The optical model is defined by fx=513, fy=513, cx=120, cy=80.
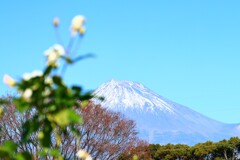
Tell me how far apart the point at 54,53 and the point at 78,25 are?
0.20 meters

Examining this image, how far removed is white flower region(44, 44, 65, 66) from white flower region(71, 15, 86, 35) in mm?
117

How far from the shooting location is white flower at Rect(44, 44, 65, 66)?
279 cm

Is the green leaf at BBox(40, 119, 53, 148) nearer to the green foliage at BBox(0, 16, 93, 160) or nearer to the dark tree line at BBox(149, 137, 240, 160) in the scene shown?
the green foliage at BBox(0, 16, 93, 160)

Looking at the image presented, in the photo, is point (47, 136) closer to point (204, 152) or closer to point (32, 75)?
point (32, 75)

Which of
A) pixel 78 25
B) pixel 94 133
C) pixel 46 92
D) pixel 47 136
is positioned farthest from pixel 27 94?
pixel 94 133

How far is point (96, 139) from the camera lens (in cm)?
2738

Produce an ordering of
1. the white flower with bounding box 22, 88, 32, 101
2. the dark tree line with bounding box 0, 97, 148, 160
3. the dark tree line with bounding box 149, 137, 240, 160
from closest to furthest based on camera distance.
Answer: the white flower with bounding box 22, 88, 32, 101
the dark tree line with bounding box 0, 97, 148, 160
the dark tree line with bounding box 149, 137, 240, 160

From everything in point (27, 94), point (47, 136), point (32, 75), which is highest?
point (32, 75)

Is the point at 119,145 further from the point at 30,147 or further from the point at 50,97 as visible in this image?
the point at 50,97

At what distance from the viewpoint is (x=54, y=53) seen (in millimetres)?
2805

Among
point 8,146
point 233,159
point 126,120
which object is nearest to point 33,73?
point 8,146

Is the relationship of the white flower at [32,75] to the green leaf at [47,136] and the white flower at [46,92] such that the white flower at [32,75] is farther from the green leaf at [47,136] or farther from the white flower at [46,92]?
the green leaf at [47,136]

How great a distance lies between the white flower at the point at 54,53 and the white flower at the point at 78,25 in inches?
4.6

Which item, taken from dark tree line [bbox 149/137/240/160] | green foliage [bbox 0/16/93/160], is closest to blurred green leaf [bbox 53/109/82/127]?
green foliage [bbox 0/16/93/160]
